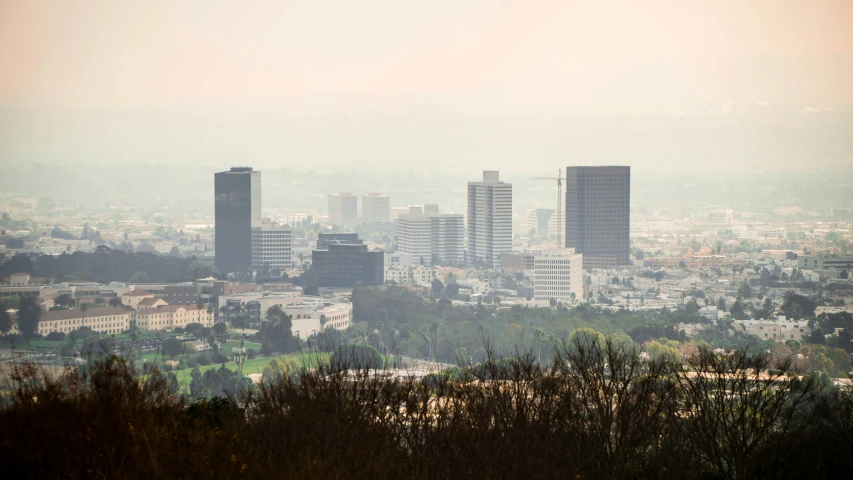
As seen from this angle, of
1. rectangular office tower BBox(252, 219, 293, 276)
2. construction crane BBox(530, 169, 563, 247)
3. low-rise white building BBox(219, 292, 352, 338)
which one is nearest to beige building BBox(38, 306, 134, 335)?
low-rise white building BBox(219, 292, 352, 338)

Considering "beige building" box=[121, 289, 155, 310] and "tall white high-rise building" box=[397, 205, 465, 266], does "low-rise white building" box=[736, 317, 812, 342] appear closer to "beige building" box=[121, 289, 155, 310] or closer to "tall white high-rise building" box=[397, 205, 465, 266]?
"beige building" box=[121, 289, 155, 310]

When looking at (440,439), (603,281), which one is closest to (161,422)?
(440,439)

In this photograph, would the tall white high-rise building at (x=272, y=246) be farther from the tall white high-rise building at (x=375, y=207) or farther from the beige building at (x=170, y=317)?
the tall white high-rise building at (x=375, y=207)

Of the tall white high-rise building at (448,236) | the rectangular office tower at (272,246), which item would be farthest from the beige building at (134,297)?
the tall white high-rise building at (448,236)

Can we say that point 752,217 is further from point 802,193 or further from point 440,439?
point 440,439

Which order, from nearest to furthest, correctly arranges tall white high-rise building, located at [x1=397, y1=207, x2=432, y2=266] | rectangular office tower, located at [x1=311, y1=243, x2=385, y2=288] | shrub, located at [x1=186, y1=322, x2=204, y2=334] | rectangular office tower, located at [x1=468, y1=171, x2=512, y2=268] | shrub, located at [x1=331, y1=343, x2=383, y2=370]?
shrub, located at [x1=331, y1=343, x2=383, y2=370] → shrub, located at [x1=186, y1=322, x2=204, y2=334] → rectangular office tower, located at [x1=311, y1=243, x2=385, y2=288] → rectangular office tower, located at [x1=468, y1=171, x2=512, y2=268] → tall white high-rise building, located at [x1=397, y1=207, x2=432, y2=266]

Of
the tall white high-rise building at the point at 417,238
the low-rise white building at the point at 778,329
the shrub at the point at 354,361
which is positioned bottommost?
the low-rise white building at the point at 778,329
